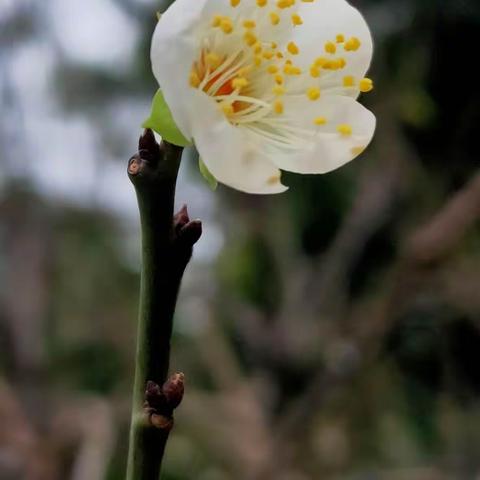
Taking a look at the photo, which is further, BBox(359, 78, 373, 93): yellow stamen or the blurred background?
the blurred background

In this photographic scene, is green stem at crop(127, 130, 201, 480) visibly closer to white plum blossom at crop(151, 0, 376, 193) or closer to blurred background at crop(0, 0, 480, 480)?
white plum blossom at crop(151, 0, 376, 193)

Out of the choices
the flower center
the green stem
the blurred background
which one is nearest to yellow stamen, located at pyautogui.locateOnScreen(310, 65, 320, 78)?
the flower center

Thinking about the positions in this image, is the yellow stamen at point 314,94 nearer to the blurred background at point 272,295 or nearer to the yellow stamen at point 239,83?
the yellow stamen at point 239,83

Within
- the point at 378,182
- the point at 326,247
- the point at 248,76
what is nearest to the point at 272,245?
the point at 326,247

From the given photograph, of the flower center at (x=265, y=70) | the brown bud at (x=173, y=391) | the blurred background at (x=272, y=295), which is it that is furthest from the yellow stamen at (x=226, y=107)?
the blurred background at (x=272, y=295)

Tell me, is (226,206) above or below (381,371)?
above

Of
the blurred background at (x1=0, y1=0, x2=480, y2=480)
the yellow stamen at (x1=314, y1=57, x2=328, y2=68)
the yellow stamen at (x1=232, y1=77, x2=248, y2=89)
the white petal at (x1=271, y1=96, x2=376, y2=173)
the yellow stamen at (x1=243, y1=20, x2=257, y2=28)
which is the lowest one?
the blurred background at (x1=0, y1=0, x2=480, y2=480)

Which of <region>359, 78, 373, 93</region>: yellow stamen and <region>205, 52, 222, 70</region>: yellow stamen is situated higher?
<region>205, 52, 222, 70</region>: yellow stamen

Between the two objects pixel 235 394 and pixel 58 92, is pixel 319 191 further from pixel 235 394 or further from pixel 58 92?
pixel 58 92

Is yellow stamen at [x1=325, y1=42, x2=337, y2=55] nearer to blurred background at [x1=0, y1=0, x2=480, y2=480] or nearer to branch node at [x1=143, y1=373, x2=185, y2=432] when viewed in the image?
branch node at [x1=143, y1=373, x2=185, y2=432]
